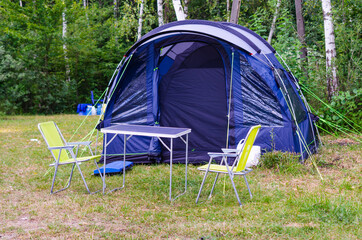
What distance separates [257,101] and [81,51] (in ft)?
43.8

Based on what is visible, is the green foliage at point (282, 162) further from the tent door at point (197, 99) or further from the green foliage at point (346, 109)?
the green foliage at point (346, 109)

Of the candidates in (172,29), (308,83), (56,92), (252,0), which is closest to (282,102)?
(172,29)

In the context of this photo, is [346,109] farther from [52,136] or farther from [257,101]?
[52,136]

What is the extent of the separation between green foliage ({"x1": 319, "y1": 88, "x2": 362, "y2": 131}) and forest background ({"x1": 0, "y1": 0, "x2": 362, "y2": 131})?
1.0 inches

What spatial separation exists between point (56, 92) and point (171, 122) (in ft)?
35.6

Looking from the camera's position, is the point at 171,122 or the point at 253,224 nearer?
the point at 253,224

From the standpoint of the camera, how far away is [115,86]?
679 cm

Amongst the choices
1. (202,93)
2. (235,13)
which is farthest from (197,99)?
(235,13)

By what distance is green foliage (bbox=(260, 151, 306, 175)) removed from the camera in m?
5.72

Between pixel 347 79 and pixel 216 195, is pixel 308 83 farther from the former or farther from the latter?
pixel 216 195

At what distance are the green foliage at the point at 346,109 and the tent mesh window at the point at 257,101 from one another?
267 centimetres

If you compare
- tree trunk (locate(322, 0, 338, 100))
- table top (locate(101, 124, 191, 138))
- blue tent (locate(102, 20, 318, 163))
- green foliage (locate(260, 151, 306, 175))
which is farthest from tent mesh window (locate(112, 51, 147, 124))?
tree trunk (locate(322, 0, 338, 100))

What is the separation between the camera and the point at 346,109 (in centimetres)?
861

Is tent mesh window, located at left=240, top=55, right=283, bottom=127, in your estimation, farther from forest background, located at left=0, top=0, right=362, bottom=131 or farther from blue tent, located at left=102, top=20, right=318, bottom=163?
forest background, located at left=0, top=0, right=362, bottom=131
